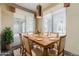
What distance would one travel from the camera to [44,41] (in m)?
1.91

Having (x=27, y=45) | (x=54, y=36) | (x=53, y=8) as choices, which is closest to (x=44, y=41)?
(x=54, y=36)

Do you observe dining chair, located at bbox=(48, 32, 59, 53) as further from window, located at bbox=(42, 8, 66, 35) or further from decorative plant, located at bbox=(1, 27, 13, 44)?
decorative plant, located at bbox=(1, 27, 13, 44)

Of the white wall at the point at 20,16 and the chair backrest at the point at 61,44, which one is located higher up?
the white wall at the point at 20,16

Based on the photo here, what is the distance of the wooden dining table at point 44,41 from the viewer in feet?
6.12

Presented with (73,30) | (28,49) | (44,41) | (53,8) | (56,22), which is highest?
(53,8)

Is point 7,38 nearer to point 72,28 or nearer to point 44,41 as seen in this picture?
point 44,41

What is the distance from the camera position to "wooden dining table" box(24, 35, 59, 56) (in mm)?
1864

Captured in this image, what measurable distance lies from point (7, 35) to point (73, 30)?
3.25 feet

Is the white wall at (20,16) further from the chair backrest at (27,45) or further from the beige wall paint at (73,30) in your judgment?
the beige wall paint at (73,30)

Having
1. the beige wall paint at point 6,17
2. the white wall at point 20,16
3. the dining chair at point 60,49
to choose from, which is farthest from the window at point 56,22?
the beige wall paint at point 6,17

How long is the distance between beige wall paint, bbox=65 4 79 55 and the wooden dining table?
20cm

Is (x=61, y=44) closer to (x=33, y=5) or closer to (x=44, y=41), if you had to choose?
(x=44, y=41)

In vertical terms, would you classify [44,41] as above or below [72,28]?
below

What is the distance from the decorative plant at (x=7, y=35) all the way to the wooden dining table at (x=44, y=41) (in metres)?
0.27
